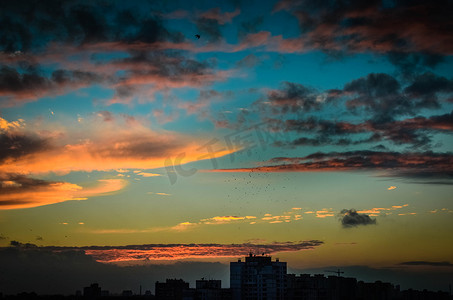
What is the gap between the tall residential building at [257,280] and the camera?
140125 mm

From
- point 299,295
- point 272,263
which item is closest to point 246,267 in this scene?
point 272,263

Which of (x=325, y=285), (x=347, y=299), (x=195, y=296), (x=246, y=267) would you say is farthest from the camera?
(x=347, y=299)

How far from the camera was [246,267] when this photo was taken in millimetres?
144500

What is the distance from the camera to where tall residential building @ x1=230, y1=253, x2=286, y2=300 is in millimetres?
140125

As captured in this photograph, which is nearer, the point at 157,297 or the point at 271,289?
the point at 271,289

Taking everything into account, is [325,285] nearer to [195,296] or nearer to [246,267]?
[246,267]

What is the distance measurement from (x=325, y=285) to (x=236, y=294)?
56.2m

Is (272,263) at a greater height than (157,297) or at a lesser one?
greater

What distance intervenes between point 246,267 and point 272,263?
720 cm

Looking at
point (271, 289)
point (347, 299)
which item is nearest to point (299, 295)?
point (271, 289)

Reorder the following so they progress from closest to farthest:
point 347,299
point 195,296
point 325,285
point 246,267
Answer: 1. point 195,296
2. point 246,267
3. point 325,285
4. point 347,299

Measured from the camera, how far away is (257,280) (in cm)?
14175

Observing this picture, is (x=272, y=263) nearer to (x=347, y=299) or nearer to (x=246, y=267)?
(x=246, y=267)

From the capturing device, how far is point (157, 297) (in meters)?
199
